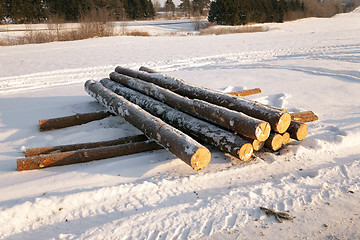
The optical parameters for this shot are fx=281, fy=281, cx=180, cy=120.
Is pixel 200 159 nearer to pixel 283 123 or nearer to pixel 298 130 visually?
pixel 283 123

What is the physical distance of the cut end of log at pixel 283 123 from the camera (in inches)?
153

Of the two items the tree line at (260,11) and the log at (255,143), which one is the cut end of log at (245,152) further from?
the tree line at (260,11)

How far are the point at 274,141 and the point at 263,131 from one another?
0.39 m

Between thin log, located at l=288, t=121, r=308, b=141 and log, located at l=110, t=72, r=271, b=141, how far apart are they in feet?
2.03

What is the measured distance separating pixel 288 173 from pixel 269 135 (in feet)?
1.98

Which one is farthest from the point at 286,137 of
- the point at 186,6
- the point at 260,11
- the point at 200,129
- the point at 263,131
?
the point at 186,6

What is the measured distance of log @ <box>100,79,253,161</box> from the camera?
12.3ft

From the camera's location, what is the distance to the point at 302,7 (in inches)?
2046

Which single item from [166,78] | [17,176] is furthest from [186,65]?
[17,176]

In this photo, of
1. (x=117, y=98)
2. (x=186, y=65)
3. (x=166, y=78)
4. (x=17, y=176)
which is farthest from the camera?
(x=186, y=65)

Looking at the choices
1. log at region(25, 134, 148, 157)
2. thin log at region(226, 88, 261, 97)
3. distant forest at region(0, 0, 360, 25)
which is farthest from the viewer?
distant forest at region(0, 0, 360, 25)

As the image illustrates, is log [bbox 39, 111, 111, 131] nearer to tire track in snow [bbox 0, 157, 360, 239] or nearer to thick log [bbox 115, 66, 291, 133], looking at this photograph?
thick log [bbox 115, 66, 291, 133]

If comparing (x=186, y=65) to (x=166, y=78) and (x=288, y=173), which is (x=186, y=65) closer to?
(x=166, y=78)

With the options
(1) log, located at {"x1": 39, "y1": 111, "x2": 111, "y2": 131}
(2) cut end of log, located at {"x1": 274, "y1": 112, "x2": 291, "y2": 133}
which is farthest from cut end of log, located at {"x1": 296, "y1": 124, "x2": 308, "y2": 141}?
(1) log, located at {"x1": 39, "y1": 111, "x2": 111, "y2": 131}
